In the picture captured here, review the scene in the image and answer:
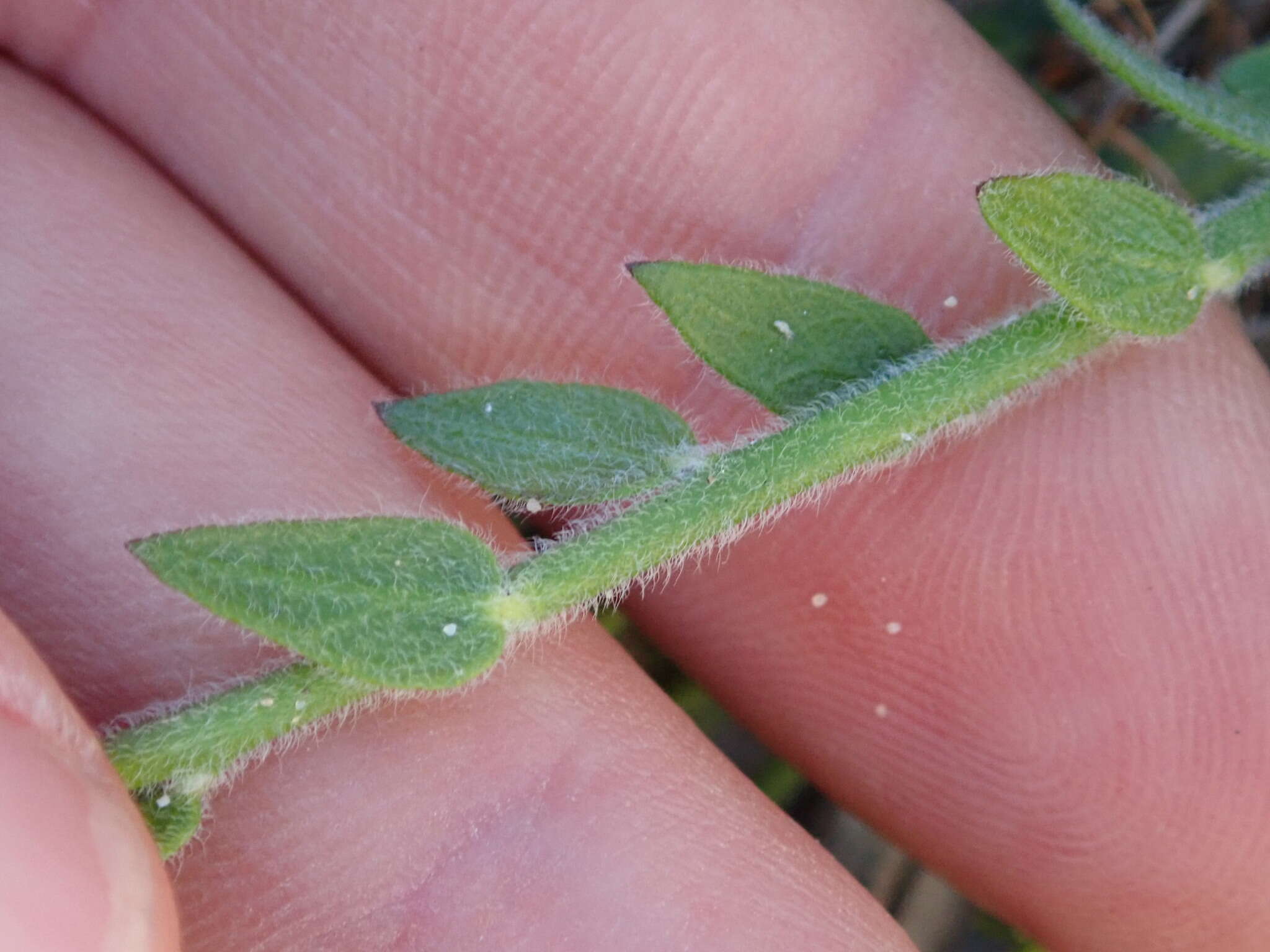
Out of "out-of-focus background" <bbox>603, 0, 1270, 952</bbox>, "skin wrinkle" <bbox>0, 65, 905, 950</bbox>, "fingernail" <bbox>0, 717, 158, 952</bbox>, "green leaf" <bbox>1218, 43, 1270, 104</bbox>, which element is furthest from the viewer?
"out-of-focus background" <bbox>603, 0, 1270, 952</bbox>

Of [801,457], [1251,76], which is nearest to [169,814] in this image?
[801,457]

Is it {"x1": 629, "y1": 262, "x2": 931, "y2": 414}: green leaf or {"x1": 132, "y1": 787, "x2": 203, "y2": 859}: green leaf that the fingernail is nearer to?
{"x1": 132, "y1": 787, "x2": 203, "y2": 859}: green leaf

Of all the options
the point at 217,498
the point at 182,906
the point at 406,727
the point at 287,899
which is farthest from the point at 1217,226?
the point at 182,906

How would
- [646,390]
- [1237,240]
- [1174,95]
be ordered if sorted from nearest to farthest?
[1237,240] < [1174,95] < [646,390]

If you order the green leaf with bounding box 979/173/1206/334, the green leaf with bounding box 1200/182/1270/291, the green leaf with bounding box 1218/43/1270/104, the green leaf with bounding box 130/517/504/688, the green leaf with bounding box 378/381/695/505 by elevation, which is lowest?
the green leaf with bounding box 130/517/504/688

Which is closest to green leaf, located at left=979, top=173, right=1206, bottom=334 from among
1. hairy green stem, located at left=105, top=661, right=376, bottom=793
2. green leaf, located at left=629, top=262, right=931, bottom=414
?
green leaf, located at left=629, top=262, right=931, bottom=414

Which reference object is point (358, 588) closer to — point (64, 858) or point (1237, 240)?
point (64, 858)

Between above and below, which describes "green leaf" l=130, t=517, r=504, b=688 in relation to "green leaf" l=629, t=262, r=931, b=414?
below
